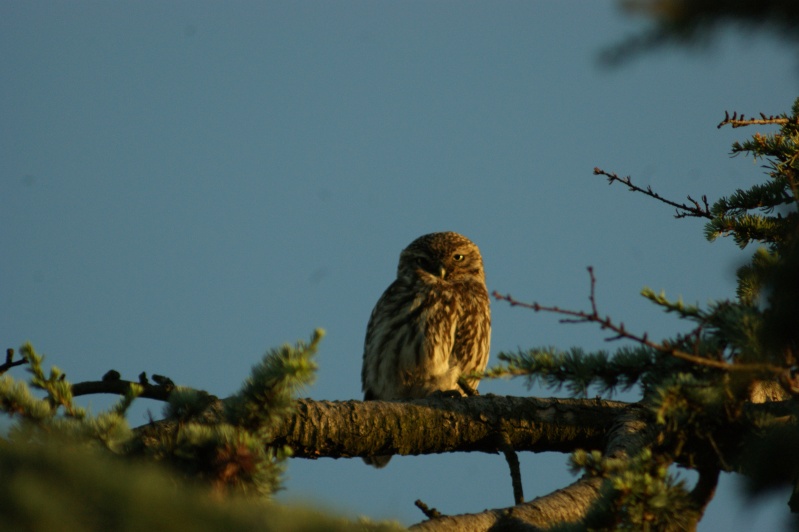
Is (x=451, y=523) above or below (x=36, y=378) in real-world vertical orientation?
below

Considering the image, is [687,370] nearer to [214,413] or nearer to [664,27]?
[664,27]

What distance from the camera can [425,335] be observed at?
20.7 feet

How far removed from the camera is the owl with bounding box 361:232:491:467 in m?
6.31

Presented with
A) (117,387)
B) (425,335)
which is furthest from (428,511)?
(425,335)

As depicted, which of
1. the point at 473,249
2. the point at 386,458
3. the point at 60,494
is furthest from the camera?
the point at 473,249

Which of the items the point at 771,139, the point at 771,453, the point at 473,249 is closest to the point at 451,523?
the point at 771,453

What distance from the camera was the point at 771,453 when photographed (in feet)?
6.48

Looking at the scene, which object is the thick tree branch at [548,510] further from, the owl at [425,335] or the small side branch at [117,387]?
the owl at [425,335]

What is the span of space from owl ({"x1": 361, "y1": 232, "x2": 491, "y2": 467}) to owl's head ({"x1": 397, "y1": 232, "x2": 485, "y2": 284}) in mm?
12

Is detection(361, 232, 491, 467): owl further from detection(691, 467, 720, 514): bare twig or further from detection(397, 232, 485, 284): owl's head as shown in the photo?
detection(691, 467, 720, 514): bare twig

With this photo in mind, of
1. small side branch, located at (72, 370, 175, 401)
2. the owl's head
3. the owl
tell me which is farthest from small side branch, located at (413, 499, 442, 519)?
the owl's head

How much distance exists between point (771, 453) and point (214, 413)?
2024 millimetres

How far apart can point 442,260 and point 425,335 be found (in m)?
1.11

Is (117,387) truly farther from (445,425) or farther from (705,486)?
(705,486)
